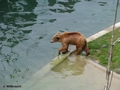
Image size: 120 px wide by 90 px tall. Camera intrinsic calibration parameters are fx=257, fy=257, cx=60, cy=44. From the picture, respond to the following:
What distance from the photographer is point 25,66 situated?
9.01 m

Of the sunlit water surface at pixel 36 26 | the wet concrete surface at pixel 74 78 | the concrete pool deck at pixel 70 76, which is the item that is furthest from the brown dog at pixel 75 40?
the sunlit water surface at pixel 36 26

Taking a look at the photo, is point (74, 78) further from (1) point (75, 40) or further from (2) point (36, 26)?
(2) point (36, 26)

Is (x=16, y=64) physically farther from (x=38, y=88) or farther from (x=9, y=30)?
(x=9, y=30)

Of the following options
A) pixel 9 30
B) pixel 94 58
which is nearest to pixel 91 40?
pixel 94 58

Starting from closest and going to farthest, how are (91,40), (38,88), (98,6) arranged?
(38,88) → (91,40) → (98,6)

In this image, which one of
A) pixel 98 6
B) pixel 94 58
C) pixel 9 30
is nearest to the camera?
pixel 94 58

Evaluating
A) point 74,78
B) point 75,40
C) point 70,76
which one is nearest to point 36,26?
point 75,40

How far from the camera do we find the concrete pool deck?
7438 mm

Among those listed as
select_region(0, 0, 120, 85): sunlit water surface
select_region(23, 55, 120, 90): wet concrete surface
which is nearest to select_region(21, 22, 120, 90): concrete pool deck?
select_region(23, 55, 120, 90): wet concrete surface

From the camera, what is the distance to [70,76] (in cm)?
799

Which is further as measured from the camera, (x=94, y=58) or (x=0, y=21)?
(x=0, y=21)

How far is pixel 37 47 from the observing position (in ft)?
34.0

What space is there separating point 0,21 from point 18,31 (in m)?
1.67

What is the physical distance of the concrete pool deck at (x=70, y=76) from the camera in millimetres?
7438
